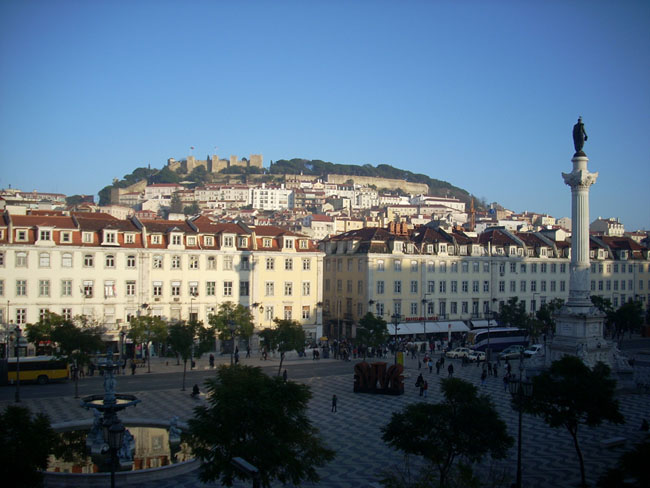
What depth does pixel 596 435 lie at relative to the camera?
27.0 metres

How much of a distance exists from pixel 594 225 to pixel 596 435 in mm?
114929

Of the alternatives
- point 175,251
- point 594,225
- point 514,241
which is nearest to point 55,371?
point 175,251

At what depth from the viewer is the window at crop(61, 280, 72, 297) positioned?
4616 cm

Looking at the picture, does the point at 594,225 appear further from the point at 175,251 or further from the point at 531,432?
the point at 531,432

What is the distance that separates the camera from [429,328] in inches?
2373

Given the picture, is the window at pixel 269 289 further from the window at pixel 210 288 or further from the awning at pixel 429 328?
the awning at pixel 429 328

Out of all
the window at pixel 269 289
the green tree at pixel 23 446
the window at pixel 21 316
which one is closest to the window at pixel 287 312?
the window at pixel 269 289

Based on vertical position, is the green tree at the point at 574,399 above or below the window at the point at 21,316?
below

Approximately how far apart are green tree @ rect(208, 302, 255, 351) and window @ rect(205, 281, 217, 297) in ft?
11.8

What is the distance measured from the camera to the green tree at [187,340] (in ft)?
124

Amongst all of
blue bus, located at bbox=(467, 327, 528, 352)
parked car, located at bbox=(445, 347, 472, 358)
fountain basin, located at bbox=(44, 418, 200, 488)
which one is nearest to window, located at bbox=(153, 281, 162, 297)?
fountain basin, located at bbox=(44, 418, 200, 488)

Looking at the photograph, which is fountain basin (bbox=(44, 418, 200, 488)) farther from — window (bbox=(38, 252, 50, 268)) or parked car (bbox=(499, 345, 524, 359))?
parked car (bbox=(499, 345, 524, 359))

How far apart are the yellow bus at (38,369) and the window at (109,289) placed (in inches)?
360

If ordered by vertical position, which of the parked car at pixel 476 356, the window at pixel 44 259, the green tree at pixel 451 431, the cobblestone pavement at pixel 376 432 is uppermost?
the window at pixel 44 259
